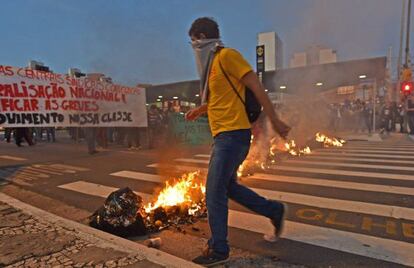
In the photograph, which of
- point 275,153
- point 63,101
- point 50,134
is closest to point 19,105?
point 63,101

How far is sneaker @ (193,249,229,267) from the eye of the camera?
7.85ft

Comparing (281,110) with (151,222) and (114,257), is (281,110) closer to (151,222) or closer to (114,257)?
(151,222)

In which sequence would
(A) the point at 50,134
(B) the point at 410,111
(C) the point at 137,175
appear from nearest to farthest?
(C) the point at 137,175 < (B) the point at 410,111 < (A) the point at 50,134

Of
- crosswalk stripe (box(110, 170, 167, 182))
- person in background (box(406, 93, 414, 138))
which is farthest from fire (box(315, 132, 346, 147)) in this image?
crosswalk stripe (box(110, 170, 167, 182))

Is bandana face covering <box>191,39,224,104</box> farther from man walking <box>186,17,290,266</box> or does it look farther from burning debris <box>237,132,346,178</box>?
burning debris <box>237,132,346,178</box>

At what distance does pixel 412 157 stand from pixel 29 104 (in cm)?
978

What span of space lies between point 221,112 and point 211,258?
3.65 ft

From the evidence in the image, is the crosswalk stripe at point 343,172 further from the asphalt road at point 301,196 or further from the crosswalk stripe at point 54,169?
the crosswalk stripe at point 54,169

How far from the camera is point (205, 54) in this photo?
2.42 m

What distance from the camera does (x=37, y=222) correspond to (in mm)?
3432

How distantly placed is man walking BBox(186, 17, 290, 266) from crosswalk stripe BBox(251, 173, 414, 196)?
122 inches

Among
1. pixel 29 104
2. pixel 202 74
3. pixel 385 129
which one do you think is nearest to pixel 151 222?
pixel 202 74

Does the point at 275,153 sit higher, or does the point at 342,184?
the point at 275,153

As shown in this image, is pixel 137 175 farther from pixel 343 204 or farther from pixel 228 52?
pixel 228 52
